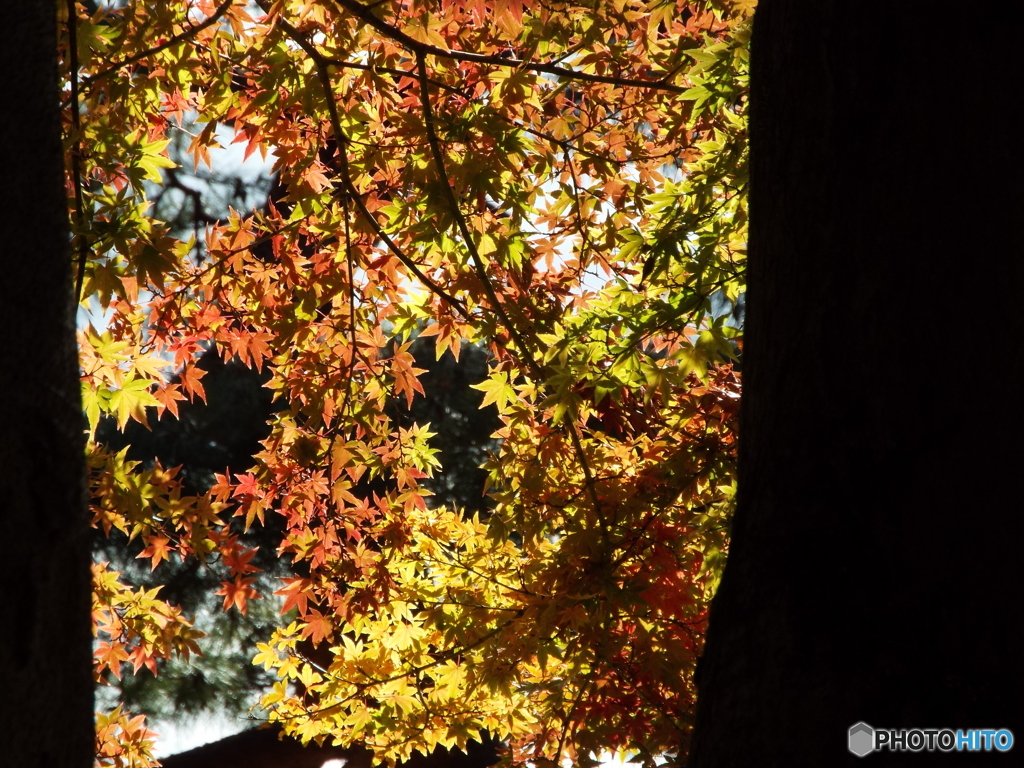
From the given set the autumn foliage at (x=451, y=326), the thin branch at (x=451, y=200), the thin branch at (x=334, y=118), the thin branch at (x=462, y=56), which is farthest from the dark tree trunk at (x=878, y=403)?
the thin branch at (x=334, y=118)

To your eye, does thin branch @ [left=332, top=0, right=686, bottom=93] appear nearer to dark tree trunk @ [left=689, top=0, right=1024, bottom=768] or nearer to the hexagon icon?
dark tree trunk @ [left=689, top=0, right=1024, bottom=768]

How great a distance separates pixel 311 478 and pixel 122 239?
1.14 metres

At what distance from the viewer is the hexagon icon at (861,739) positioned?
3.26 feet

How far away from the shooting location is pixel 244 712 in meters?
6.30

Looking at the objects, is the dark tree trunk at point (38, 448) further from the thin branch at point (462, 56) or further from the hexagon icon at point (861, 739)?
the thin branch at point (462, 56)

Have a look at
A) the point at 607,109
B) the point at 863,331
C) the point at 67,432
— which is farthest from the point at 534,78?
the point at 67,432

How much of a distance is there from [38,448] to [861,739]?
936 millimetres

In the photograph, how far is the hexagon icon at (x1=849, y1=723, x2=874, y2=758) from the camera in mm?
992

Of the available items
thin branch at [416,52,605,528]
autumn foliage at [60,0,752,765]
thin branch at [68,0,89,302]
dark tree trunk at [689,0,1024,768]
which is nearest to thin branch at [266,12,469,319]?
autumn foliage at [60,0,752,765]

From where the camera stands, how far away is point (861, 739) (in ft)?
3.28

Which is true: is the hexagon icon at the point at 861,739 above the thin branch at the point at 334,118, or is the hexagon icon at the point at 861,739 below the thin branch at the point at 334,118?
below

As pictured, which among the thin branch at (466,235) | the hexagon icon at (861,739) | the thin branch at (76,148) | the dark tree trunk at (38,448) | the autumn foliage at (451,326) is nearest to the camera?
the dark tree trunk at (38,448)

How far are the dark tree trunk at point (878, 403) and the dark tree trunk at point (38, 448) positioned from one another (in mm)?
756

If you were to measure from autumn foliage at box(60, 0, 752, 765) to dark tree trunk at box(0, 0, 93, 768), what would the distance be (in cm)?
94
